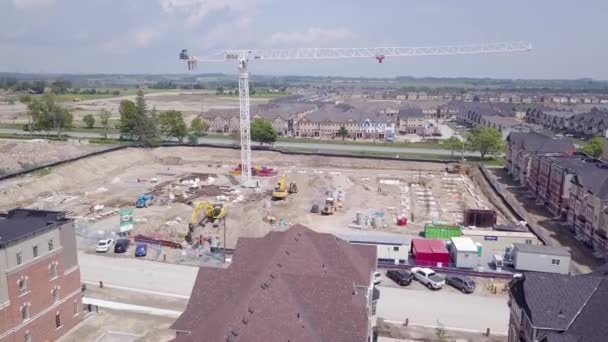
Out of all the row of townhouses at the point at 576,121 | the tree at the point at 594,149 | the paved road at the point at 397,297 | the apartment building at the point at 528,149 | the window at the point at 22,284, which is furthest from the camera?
the row of townhouses at the point at 576,121

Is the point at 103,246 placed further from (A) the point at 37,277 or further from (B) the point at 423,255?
(B) the point at 423,255

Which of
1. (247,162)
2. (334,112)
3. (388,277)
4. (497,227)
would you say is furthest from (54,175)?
(334,112)

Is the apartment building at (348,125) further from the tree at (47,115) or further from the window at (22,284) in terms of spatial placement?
the window at (22,284)

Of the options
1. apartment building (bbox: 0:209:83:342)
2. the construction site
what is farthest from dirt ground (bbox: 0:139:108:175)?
apartment building (bbox: 0:209:83:342)

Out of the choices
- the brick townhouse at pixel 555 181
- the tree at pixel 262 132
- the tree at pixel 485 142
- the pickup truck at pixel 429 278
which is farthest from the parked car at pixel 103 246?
the tree at pixel 485 142

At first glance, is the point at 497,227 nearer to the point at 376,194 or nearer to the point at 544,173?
the point at 544,173

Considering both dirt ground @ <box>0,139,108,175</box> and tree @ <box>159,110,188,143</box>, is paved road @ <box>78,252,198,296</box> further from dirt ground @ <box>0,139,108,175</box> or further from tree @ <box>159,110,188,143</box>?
tree @ <box>159,110,188,143</box>

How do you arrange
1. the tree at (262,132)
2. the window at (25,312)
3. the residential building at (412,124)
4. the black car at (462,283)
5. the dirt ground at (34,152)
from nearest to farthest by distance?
the window at (25,312), the black car at (462,283), the dirt ground at (34,152), the tree at (262,132), the residential building at (412,124)
